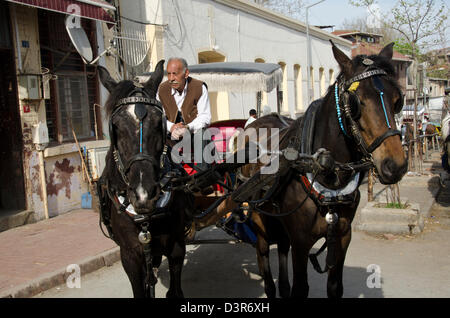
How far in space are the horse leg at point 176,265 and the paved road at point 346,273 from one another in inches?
42.8

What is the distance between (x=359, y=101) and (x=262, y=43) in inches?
634

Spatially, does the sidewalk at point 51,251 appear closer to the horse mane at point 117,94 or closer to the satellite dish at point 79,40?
the horse mane at point 117,94

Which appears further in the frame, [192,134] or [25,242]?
[25,242]

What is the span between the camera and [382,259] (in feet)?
18.9

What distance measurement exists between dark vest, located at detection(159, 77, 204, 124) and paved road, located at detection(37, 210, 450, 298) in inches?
81.0

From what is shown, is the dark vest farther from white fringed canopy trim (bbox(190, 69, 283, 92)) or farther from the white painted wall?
the white painted wall

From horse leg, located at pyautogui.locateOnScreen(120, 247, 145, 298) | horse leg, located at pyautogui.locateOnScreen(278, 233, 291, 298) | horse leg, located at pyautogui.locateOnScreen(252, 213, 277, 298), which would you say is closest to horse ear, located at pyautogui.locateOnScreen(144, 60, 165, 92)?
horse leg, located at pyautogui.locateOnScreen(120, 247, 145, 298)

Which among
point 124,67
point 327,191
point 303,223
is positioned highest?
point 124,67

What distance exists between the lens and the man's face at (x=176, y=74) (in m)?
3.88

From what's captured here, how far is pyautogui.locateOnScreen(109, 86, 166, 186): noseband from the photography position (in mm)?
2697

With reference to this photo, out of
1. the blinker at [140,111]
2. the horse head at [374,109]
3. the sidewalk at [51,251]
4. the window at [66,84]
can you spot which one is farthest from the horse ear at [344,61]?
the window at [66,84]

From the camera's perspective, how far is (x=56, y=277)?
537cm

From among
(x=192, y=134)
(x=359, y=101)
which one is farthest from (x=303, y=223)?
(x=192, y=134)

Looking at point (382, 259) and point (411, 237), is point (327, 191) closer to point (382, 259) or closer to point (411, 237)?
point (382, 259)
